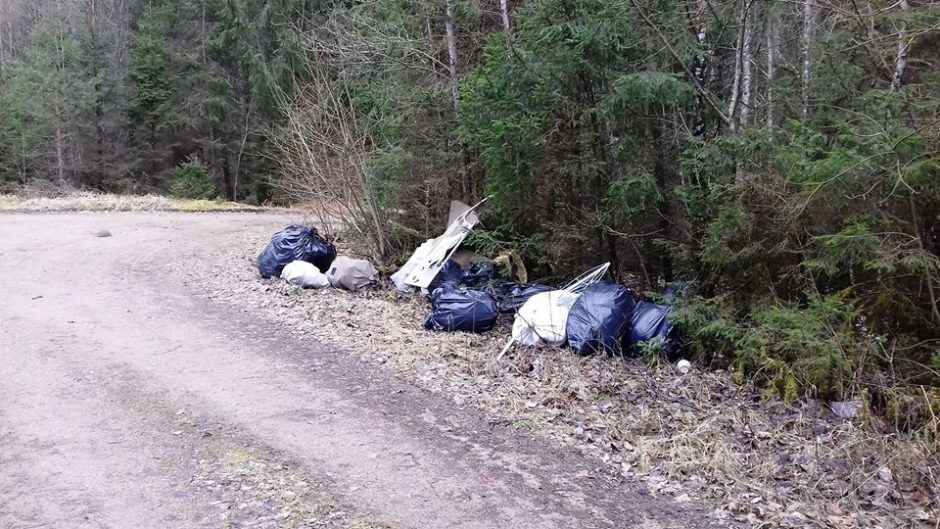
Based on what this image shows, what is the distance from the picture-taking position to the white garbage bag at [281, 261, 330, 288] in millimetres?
9422

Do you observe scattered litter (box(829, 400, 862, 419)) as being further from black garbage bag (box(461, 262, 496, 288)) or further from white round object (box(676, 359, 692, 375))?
black garbage bag (box(461, 262, 496, 288))

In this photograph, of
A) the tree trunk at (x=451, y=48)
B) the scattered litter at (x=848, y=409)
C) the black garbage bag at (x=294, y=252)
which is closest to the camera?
the scattered litter at (x=848, y=409)

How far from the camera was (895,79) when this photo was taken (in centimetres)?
638

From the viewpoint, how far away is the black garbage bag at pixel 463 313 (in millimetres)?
7836

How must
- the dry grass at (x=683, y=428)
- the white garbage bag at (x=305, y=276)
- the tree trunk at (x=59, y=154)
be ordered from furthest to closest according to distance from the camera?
the tree trunk at (x=59, y=154) → the white garbage bag at (x=305, y=276) → the dry grass at (x=683, y=428)

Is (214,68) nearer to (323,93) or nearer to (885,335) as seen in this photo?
(323,93)

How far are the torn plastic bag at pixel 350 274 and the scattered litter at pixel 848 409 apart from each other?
617cm

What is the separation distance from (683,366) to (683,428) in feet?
5.02

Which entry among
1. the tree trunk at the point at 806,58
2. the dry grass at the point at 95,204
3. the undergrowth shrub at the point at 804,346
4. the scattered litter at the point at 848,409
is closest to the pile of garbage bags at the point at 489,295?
the undergrowth shrub at the point at 804,346

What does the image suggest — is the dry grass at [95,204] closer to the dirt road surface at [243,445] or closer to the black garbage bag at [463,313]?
the dirt road surface at [243,445]

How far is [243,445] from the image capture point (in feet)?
15.4

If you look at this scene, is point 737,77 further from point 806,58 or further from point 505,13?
point 505,13

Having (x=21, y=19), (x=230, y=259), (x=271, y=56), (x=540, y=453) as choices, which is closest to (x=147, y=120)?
(x=271, y=56)

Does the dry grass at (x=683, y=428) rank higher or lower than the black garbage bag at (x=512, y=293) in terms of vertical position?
lower
